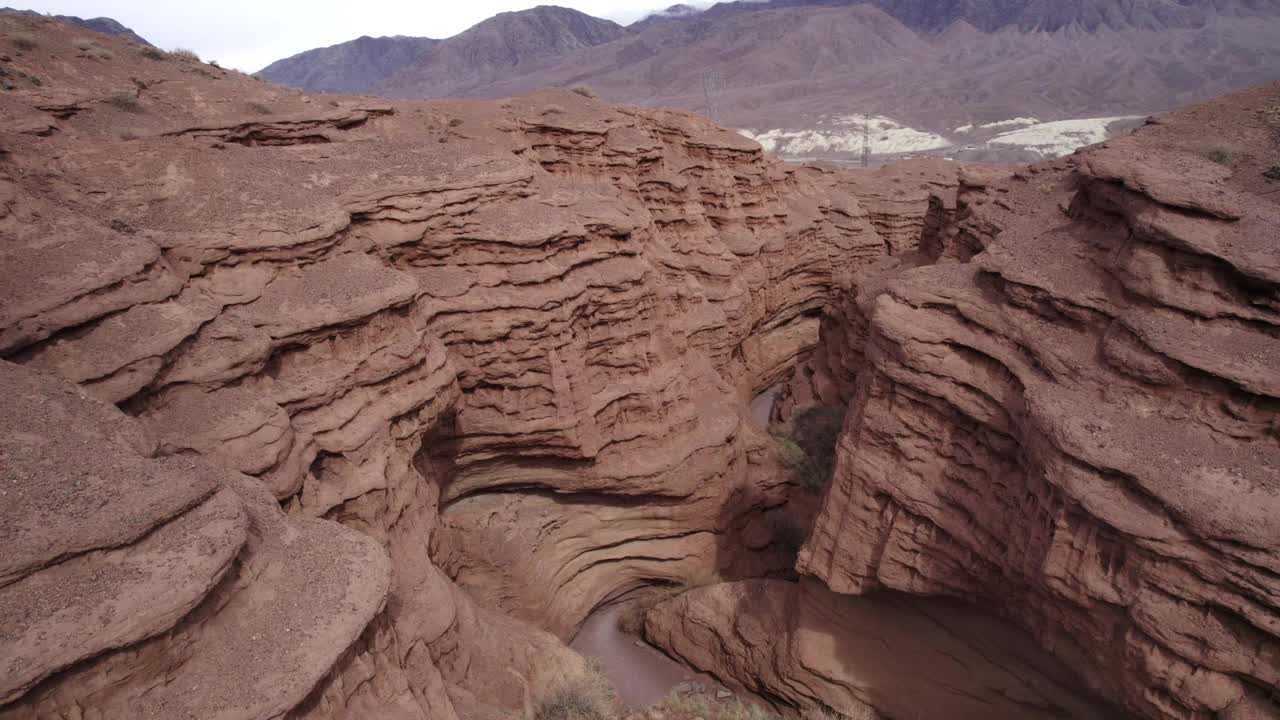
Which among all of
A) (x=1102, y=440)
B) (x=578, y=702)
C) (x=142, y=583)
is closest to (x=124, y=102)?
(x=142, y=583)

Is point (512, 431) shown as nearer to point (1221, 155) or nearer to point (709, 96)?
point (1221, 155)

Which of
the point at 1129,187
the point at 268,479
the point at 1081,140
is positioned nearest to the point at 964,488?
the point at 1129,187

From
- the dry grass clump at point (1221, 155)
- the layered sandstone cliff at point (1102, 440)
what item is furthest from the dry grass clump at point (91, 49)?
the dry grass clump at point (1221, 155)

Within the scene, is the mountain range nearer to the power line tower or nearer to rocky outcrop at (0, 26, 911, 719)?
the power line tower

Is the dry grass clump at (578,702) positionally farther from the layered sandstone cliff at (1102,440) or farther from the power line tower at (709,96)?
the power line tower at (709,96)

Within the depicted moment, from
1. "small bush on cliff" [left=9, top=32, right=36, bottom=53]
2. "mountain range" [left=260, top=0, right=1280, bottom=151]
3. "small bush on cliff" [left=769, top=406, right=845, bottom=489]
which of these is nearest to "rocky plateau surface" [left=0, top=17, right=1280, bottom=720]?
"small bush on cliff" [left=9, top=32, right=36, bottom=53]
